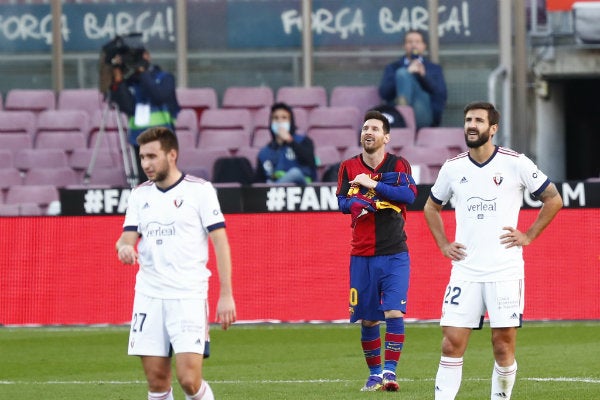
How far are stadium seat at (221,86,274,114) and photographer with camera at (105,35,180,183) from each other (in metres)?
1.98

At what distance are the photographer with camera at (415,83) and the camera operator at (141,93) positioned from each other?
2996mm

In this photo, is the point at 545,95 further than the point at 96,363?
Yes

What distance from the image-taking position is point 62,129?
21453 millimetres

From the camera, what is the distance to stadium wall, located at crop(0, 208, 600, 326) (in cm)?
1673

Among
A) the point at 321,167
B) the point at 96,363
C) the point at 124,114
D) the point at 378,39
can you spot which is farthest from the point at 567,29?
the point at 96,363

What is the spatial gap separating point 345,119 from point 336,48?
6.44ft

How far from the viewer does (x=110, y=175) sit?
819 inches

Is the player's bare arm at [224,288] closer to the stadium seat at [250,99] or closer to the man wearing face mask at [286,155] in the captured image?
the man wearing face mask at [286,155]

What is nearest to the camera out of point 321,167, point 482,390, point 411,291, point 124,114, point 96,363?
point 482,390

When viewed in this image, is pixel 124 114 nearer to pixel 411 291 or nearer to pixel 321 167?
pixel 321 167

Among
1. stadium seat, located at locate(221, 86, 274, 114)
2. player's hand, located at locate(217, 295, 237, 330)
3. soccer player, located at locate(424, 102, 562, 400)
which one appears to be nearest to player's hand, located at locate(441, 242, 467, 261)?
soccer player, located at locate(424, 102, 562, 400)

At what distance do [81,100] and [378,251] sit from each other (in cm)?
1147

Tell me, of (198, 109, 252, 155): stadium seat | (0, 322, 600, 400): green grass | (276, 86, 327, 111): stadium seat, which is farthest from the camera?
(276, 86, 327, 111): stadium seat

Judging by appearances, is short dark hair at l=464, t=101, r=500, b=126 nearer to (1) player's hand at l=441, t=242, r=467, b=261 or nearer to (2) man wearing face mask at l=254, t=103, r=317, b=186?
(1) player's hand at l=441, t=242, r=467, b=261
